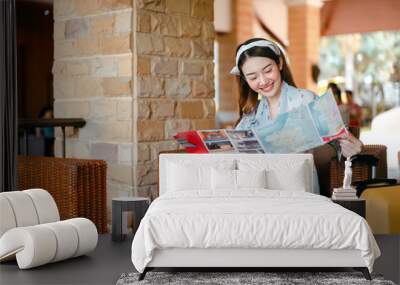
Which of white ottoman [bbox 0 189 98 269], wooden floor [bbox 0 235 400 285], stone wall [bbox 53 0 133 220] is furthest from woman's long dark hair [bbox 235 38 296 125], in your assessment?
white ottoman [bbox 0 189 98 269]

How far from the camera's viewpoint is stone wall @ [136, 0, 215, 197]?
4.84 metres

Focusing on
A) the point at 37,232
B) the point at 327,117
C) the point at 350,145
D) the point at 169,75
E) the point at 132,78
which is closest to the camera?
the point at 37,232

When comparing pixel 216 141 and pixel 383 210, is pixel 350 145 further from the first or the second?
pixel 216 141

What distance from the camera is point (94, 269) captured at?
370 centimetres

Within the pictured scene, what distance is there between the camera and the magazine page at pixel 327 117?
429 cm

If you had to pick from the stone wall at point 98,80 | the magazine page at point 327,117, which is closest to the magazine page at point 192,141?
the stone wall at point 98,80

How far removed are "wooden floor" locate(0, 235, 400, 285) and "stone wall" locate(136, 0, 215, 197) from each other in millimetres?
915

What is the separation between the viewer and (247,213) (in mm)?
3379

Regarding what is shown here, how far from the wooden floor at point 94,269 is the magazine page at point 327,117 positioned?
73 centimetres

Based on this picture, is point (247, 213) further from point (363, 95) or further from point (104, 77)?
point (363, 95)

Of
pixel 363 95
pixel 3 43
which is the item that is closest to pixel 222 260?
pixel 3 43

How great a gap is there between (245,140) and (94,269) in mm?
1405

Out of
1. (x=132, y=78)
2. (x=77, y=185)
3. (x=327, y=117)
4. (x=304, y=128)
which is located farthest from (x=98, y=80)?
(x=327, y=117)

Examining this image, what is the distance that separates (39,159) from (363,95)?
10685mm
